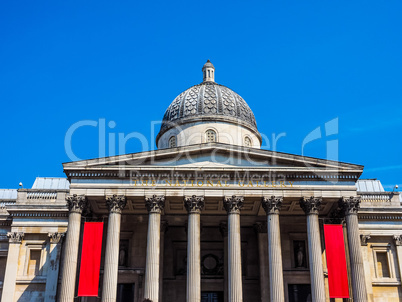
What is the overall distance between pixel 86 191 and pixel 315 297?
15461 mm

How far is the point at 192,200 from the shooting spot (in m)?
31.8

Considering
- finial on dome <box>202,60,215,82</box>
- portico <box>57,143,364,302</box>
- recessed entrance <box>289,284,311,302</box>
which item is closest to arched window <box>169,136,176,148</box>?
portico <box>57,143,364,302</box>

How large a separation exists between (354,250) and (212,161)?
10.4 metres

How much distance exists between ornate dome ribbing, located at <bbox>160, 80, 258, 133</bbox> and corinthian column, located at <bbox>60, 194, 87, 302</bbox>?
43.9 feet

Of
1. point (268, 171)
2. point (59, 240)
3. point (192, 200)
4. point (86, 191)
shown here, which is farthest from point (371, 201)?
point (59, 240)

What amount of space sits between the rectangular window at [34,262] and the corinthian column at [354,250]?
72.9 ft

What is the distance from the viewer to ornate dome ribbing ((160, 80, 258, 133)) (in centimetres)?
4209

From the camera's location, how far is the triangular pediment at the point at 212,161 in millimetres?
32344

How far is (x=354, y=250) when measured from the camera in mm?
30797

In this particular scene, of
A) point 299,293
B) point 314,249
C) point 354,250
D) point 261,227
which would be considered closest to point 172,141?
point 261,227

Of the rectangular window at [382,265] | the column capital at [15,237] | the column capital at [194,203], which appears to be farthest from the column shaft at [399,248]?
the column capital at [15,237]

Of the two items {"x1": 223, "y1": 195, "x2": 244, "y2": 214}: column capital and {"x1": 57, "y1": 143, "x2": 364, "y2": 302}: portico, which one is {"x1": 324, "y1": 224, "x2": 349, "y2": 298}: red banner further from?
{"x1": 223, "y1": 195, "x2": 244, "y2": 214}: column capital

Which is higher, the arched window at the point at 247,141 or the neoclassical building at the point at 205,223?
the arched window at the point at 247,141

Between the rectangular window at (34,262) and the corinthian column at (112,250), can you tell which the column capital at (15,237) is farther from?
the corinthian column at (112,250)
